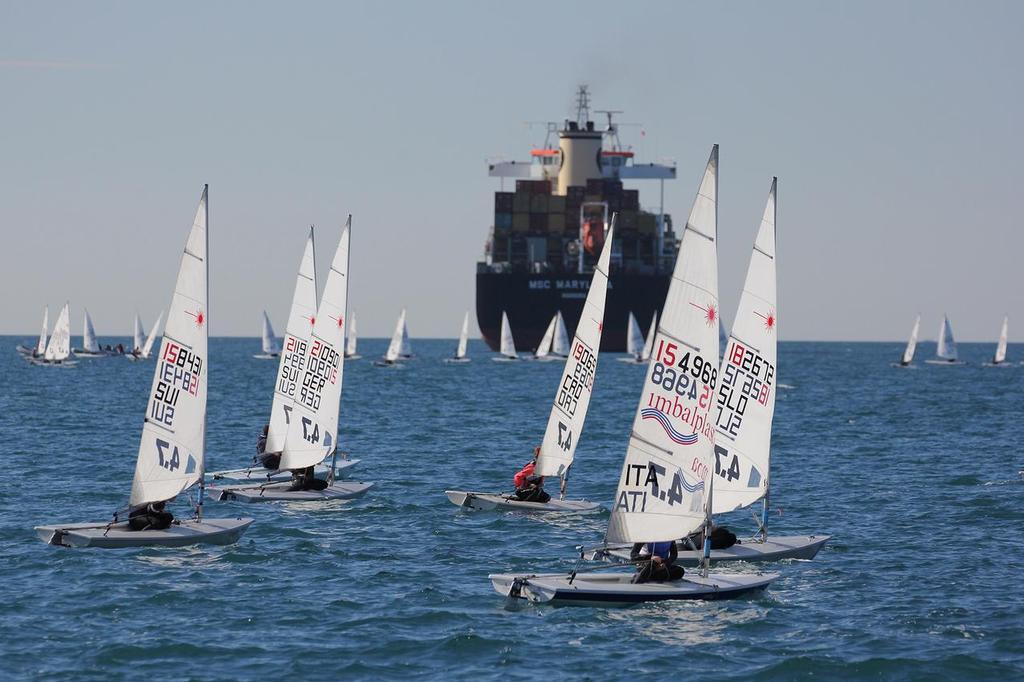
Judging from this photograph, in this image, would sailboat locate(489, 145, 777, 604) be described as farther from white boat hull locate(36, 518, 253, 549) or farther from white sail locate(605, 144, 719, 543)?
white boat hull locate(36, 518, 253, 549)

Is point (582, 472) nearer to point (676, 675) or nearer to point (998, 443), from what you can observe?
point (998, 443)

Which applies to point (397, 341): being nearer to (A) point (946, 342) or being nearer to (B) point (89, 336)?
(B) point (89, 336)

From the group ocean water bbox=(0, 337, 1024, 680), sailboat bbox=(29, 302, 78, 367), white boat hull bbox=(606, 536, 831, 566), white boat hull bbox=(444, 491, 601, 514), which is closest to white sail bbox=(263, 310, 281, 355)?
sailboat bbox=(29, 302, 78, 367)

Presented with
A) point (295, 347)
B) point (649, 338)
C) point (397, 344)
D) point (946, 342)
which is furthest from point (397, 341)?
point (295, 347)

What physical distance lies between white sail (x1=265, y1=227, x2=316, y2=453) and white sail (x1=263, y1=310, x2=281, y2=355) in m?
101

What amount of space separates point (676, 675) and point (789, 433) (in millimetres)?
40364

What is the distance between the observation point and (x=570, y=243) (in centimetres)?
14788

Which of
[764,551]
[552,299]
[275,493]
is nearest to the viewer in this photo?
[764,551]

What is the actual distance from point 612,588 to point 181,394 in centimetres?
897

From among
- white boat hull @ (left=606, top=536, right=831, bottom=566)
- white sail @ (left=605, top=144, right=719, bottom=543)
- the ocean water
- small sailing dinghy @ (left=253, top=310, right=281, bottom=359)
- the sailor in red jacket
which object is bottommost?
the ocean water

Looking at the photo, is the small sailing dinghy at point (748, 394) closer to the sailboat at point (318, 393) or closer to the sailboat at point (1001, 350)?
the sailboat at point (318, 393)

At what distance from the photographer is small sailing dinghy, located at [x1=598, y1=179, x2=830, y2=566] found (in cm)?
2253

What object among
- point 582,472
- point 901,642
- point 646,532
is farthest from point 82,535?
point 582,472

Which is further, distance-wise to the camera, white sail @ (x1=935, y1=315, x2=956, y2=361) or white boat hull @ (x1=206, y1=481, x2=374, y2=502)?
white sail @ (x1=935, y1=315, x2=956, y2=361)
